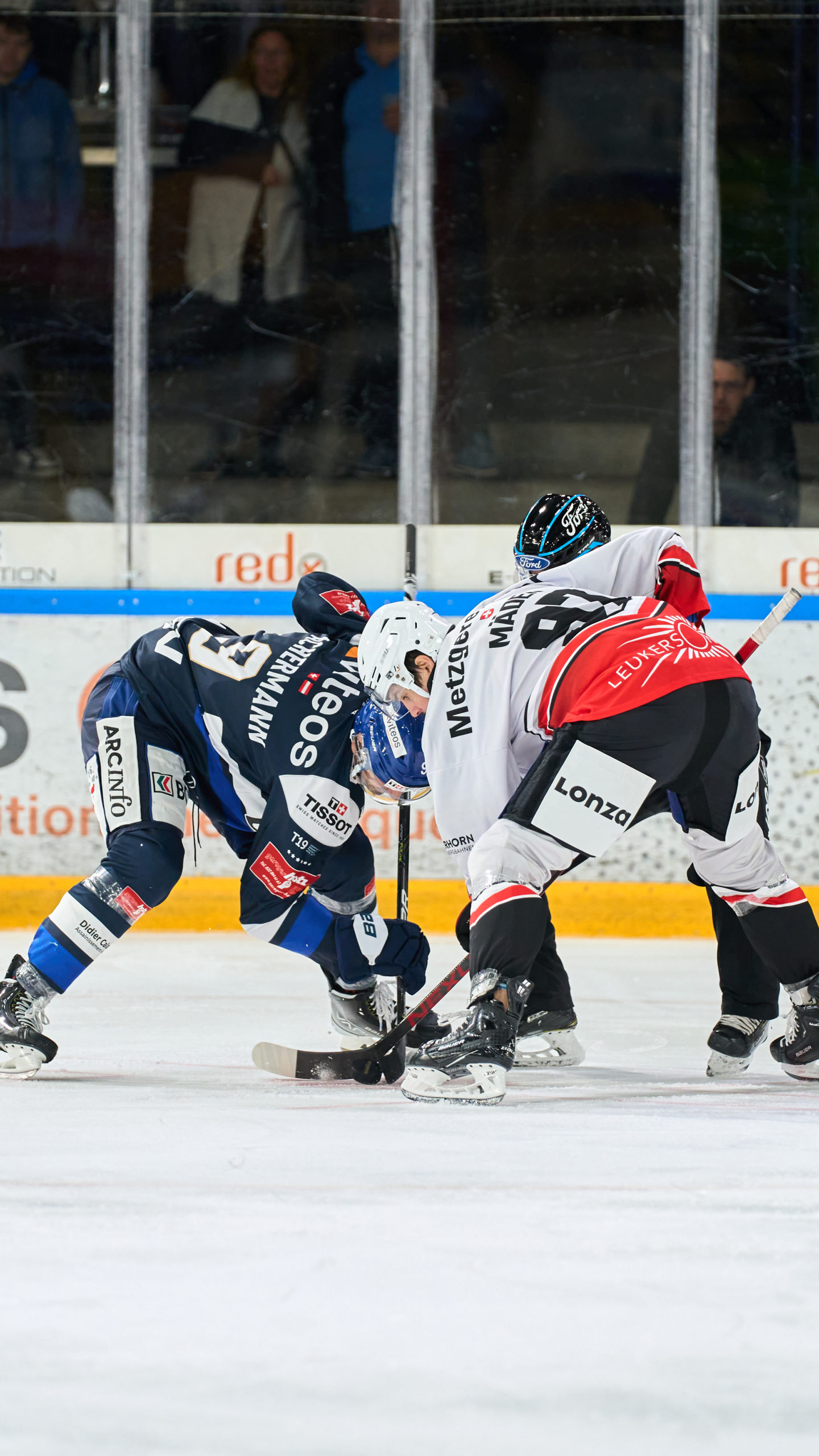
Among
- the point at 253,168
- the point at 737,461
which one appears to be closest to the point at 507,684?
the point at 737,461

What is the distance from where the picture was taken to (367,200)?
5453mm

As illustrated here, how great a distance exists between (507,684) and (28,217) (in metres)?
3.71

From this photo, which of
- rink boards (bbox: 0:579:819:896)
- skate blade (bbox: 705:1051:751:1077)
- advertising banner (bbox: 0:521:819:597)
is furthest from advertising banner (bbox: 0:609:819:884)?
skate blade (bbox: 705:1051:751:1077)

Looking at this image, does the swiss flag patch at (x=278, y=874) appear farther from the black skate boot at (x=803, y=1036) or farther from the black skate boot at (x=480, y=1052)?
the black skate boot at (x=803, y=1036)

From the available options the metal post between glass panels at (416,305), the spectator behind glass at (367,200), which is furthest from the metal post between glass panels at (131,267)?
the metal post between glass panels at (416,305)

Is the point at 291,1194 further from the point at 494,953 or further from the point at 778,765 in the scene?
the point at 778,765

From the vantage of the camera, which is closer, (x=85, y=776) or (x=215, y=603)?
(x=85, y=776)

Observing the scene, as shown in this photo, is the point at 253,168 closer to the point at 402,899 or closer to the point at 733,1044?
the point at 402,899

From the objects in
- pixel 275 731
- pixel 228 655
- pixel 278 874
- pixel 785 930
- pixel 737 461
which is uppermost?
pixel 737 461

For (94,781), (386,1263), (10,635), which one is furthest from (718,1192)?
(10,635)

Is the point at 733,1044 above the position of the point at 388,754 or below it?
below

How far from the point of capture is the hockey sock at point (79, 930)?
8.96 ft

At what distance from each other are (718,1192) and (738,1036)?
1.09 m

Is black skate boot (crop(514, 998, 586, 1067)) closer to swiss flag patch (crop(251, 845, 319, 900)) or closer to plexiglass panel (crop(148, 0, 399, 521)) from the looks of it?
swiss flag patch (crop(251, 845, 319, 900))
